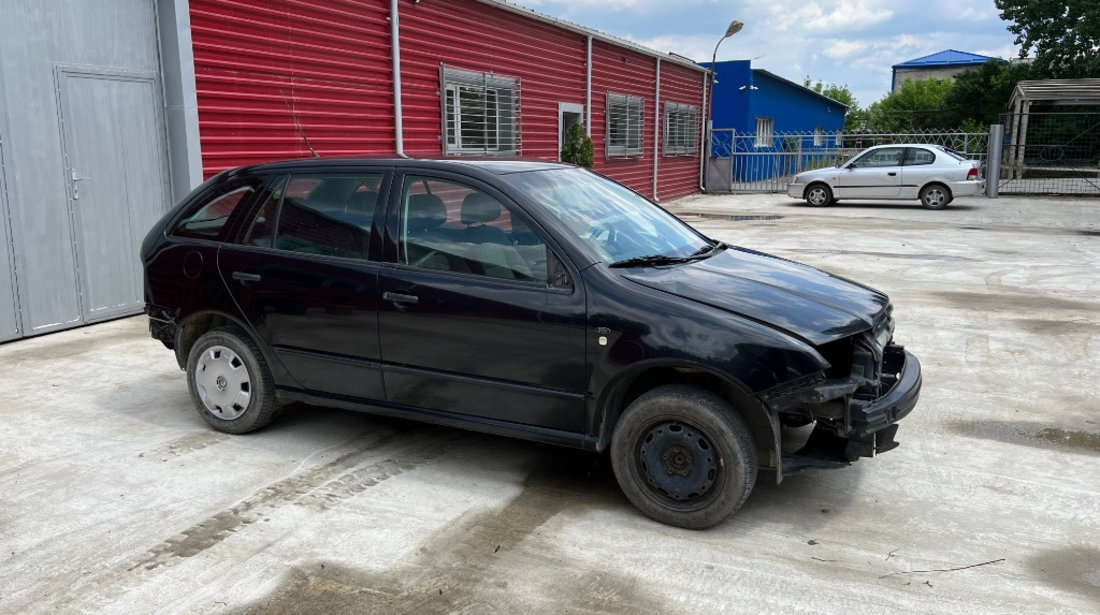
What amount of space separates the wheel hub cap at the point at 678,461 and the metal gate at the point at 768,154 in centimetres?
1984

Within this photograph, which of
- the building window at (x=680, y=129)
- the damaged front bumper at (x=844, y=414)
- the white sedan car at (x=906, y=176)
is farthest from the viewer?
the building window at (x=680, y=129)

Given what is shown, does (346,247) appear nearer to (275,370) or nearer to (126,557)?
(275,370)

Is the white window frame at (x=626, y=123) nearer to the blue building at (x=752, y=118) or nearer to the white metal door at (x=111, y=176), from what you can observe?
the blue building at (x=752, y=118)

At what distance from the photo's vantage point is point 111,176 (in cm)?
766

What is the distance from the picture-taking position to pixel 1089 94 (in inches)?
1073

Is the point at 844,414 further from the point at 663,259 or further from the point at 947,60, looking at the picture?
the point at 947,60

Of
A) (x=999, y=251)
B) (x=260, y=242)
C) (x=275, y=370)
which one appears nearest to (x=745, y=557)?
(x=275, y=370)

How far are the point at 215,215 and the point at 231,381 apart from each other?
965 mm

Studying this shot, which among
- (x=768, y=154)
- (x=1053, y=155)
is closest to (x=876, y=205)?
(x=768, y=154)

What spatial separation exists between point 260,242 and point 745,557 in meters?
3.04

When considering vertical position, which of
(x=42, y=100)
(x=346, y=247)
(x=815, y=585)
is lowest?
(x=815, y=585)

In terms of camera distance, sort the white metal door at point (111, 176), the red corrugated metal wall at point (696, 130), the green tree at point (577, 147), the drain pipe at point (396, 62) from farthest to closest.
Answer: the red corrugated metal wall at point (696, 130) → the green tree at point (577, 147) → the drain pipe at point (396, 62) → the white metal door at point (111, 176)

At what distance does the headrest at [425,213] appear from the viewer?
14.2ft

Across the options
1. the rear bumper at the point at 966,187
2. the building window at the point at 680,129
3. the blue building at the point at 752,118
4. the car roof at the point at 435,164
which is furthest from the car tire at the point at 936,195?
the car roof at the point at 435,164
